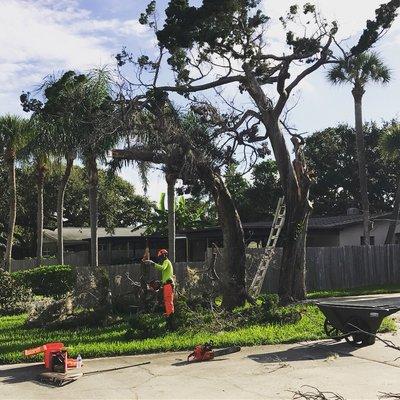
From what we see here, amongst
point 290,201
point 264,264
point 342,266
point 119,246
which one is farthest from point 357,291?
point 119,246

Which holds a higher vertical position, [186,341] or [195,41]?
[195,41]

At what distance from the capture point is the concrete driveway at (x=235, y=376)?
24.8 ft

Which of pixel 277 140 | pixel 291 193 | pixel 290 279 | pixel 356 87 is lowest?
pixel 290 279

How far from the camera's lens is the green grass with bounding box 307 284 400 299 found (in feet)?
66.6

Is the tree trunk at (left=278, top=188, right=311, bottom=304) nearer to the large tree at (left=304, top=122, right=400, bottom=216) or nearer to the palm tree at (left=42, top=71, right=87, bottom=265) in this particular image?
the palm tree at (left=42, top=71, right=87, bottom=265)

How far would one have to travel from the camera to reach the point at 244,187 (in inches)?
1679

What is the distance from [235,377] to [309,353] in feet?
6.66

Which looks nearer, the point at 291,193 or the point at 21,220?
the point at 291,193

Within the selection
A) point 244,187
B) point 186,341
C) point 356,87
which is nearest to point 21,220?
point 244,187

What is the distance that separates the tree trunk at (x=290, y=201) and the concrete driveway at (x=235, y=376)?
5.93 metres

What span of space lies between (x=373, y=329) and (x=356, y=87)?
2070 cm

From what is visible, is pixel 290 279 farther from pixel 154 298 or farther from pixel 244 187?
pixel 244 187

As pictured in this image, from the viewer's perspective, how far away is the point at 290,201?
53.9 feet

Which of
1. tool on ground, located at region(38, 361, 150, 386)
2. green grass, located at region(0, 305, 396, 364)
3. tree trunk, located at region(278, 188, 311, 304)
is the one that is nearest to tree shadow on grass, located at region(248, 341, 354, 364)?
green grass, located at region(0, 305, 396, 364)
